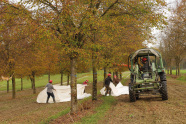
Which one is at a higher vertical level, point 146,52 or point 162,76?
point 146,52

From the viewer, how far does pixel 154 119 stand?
22.4ft

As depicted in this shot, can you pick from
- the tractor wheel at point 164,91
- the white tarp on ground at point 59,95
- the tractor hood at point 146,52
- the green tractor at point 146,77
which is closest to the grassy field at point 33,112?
the white tarp on ground at point 59,95

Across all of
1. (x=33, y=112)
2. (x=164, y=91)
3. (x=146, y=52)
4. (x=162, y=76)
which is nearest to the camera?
(x=164, y=91)

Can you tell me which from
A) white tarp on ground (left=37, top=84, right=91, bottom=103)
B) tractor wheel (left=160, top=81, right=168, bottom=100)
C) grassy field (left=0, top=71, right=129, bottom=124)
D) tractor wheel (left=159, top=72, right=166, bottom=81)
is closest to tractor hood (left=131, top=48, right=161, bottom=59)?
tractor wheel (left=159, top=72, right=166, bottom=81)

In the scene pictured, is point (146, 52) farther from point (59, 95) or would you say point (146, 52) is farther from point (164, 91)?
point (59, 95)

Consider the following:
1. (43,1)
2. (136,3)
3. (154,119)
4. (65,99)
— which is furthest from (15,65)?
(154,119)

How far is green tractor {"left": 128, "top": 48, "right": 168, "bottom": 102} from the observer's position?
10.5 metres

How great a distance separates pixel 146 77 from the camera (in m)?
11.1

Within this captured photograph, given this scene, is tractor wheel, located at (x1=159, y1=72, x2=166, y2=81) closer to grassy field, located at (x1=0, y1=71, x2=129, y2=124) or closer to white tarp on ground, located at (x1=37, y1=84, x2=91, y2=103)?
grassy field, located at (x1=0, y1=71, x2=129, y2=124)

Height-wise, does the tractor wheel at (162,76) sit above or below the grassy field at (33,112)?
above

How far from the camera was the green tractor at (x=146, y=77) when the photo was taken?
1048cm

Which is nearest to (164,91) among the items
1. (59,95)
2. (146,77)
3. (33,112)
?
(146,77)

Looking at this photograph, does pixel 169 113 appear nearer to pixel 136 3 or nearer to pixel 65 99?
pixel 136 3

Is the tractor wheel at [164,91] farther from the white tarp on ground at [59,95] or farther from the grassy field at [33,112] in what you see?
the white tarp on ground at [59,95]
